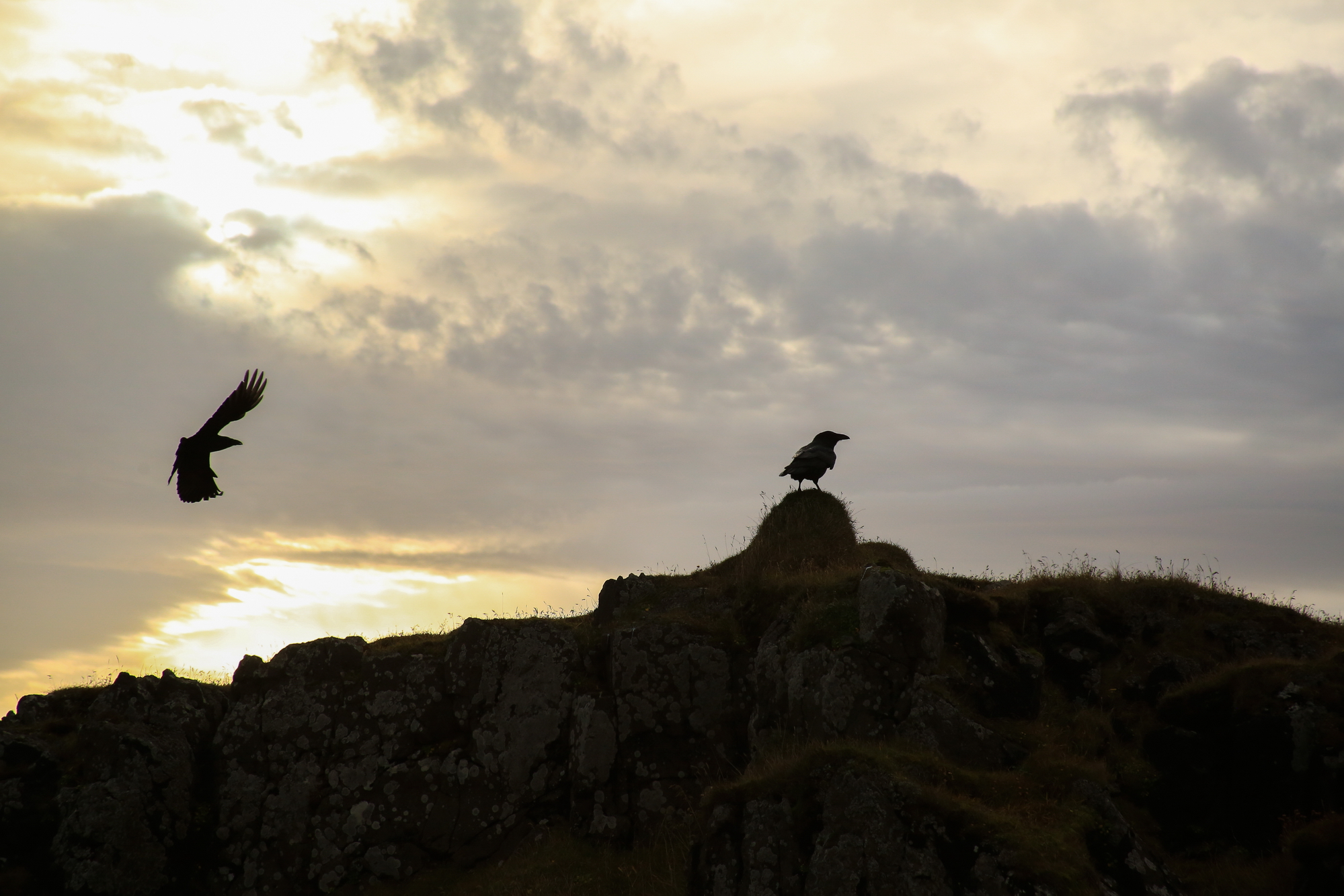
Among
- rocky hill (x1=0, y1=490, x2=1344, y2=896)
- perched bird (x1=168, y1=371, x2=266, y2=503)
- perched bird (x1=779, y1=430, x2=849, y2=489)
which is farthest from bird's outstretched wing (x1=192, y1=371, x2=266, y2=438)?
perched bird (x1=779, y1=430, x2=849, y2=489)

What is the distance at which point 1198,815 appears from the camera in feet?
58.7

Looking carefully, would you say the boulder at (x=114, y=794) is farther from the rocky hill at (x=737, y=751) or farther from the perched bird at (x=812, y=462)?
the perched bird at (x=812, y=462)

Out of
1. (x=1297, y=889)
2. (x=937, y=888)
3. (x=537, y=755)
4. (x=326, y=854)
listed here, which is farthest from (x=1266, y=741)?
(x=326, y=854)

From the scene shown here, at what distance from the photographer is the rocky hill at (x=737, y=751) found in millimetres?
15781

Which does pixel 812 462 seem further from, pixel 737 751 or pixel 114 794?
pixel 114 794

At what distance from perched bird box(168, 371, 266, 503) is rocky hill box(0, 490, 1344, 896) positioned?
6809 mm

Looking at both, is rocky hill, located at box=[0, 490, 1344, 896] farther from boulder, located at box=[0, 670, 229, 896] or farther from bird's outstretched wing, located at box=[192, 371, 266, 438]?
bird's outstretched wing, located at box=[192, 371, 266, 438]

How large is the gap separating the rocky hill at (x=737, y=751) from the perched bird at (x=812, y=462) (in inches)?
98.5

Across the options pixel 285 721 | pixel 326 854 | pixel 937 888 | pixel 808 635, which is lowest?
pixel 326 854

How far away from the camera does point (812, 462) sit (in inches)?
1085

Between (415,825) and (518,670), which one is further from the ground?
(518,670)

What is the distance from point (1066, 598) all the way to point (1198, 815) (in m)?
6.45

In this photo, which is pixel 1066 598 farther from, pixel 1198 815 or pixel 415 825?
pixel 415 825

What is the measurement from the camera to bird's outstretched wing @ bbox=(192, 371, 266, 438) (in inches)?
722
